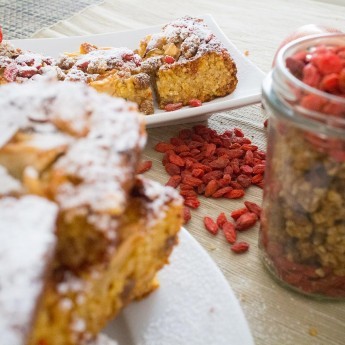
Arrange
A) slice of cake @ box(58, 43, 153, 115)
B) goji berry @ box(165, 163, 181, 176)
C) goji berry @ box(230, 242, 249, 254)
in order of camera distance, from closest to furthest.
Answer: goji berry @ box(230, 242, 249, 254), goji berry @ box(165, 163, 181, 176), slice of cake @ box(58, 43, 153, 115)

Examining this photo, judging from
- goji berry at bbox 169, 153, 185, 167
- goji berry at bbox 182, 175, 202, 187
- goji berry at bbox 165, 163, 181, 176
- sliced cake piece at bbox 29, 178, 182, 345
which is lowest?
goji berry at bbox 165, 163, 181, 176

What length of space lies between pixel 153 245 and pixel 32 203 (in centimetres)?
22

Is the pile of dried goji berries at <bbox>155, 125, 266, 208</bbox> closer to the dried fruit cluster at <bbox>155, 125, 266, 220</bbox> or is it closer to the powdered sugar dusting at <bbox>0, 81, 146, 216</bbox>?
the dried fruit cluster at <bbox>155, 125, 266, 220</bbox>

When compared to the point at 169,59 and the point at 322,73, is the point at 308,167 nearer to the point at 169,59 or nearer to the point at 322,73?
the point at 322,73

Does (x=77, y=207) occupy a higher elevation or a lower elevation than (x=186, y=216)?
higher

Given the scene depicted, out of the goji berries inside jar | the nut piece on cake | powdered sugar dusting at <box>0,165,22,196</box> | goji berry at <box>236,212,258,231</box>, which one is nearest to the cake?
powdered sugar dusting at <box>0,165,22,196</box>

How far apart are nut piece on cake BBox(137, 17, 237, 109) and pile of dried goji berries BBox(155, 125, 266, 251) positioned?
0.12 meters

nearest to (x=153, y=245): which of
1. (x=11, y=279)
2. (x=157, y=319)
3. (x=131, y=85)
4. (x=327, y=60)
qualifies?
(x=157, y=319)

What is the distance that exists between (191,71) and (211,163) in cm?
33

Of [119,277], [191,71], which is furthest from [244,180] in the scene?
[119,277]

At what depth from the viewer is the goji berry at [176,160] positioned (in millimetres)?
1344

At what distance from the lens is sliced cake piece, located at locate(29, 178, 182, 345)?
680 mm

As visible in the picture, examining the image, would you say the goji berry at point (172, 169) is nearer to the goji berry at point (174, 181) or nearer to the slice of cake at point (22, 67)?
the goji berry at point (174, 181)

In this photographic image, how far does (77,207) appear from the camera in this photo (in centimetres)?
68
